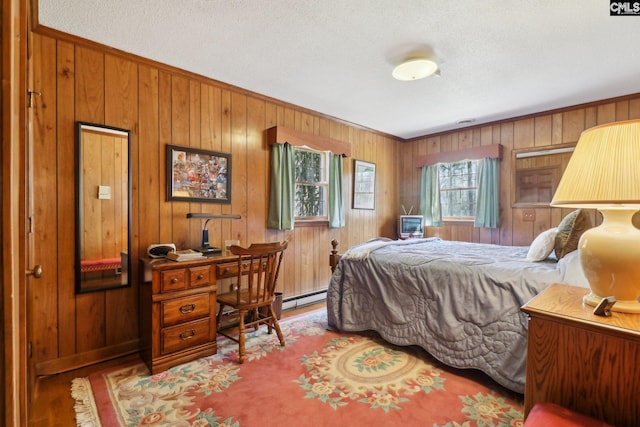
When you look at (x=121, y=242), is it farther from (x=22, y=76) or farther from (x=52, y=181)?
(x=22, y=76)

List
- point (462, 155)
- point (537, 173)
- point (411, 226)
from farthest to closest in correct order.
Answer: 1. point (411, 226)
2. point (462, 155)
3. point (537, 173)

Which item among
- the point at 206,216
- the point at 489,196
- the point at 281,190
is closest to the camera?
the point at 206,216

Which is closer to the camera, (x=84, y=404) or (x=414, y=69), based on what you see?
(x=84, y=404)

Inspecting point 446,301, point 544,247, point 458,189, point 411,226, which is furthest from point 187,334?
point 458,189

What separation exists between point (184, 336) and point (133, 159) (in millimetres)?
1490

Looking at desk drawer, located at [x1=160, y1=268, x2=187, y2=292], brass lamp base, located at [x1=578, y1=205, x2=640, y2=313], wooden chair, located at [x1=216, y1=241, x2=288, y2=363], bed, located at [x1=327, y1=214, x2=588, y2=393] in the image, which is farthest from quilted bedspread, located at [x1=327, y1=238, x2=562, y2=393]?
desk drawer, located at [x1=160, y1=268, x2=187, y2=292]

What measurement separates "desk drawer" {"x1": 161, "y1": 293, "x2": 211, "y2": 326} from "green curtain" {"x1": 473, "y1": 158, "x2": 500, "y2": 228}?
146 inches

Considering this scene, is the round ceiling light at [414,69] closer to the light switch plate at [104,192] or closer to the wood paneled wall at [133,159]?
the wood paneled wall at [133,159]

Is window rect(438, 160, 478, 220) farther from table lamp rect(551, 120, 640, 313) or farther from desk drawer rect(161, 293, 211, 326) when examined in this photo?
desk drawer rect(161, 293, 211, 326)

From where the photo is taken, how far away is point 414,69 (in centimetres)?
255

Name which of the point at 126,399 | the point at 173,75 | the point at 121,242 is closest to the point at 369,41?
the point at 173,75

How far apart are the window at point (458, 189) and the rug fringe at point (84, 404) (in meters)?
4.61

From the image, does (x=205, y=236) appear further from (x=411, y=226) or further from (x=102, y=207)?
(x=411, y=226)

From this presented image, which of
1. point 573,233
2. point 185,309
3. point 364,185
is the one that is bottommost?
point 185,309
